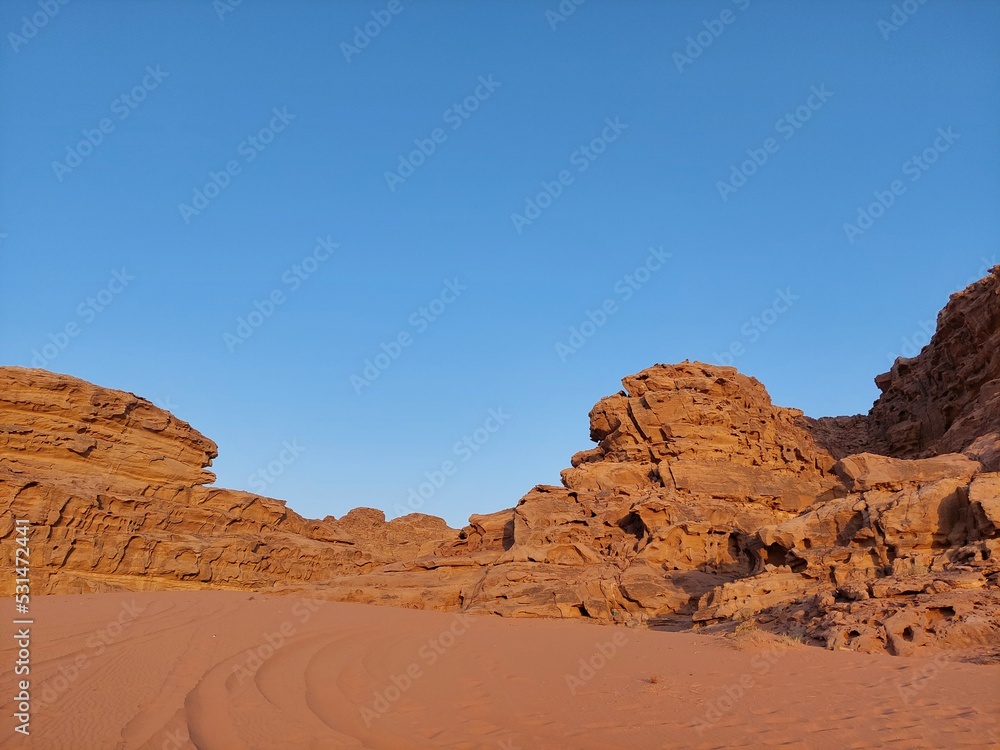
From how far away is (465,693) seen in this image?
8.66 meters

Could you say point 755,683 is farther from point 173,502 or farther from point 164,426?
point 164,426

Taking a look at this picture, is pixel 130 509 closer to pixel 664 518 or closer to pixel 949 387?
pixel 664 518

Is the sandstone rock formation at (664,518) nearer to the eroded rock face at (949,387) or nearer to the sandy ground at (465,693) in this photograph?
the eroded rock face at (949,387)

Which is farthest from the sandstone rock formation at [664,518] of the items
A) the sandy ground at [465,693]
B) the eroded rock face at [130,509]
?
the sandy ground at [465,693]

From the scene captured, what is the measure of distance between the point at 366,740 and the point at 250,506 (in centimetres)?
3448

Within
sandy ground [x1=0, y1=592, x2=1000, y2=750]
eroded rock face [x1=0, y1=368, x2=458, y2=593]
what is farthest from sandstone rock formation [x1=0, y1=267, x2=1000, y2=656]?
sandy ground [x1=0, y1=592, x2=1000, y2=750]

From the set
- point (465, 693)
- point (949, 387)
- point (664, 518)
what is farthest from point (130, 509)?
point (949, 387)

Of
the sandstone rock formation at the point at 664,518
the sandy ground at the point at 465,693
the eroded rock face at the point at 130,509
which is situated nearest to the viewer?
the sandy ground at the point at 465,693

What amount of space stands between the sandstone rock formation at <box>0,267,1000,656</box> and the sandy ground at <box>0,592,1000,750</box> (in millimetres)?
3586

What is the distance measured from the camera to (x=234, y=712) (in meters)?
7.32

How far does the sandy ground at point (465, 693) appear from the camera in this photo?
6.42 meters

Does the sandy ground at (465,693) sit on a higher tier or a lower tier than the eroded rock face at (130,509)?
lower

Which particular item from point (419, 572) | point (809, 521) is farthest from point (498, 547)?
point (809, 521)

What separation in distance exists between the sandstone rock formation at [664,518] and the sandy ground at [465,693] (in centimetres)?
359
